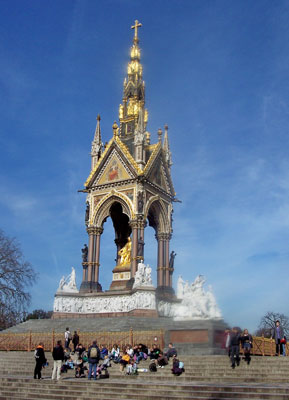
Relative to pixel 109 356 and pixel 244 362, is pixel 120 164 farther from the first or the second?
pixel 244 362

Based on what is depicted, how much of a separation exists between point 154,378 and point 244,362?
2922mm

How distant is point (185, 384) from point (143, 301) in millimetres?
13968

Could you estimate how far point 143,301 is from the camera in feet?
90.8

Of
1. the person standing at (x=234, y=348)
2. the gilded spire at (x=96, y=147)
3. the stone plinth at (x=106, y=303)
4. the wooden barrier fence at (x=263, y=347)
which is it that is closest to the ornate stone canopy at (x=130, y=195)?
the gilded spire at (x=96, y=147)

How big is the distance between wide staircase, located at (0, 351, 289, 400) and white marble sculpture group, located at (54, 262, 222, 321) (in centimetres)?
578

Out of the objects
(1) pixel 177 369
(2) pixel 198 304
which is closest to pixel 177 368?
(1) pixel 177 369

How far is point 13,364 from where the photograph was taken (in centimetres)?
2081

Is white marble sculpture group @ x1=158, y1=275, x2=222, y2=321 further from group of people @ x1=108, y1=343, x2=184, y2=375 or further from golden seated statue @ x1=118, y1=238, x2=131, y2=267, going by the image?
golden seated statue @ x1=118, y1=238, x2=131, y2=267

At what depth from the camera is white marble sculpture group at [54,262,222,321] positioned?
22938 millimetres

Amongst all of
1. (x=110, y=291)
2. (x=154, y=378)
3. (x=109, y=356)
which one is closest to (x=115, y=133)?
(x=110, y=291)

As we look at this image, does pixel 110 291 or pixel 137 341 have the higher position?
pixel 110 291

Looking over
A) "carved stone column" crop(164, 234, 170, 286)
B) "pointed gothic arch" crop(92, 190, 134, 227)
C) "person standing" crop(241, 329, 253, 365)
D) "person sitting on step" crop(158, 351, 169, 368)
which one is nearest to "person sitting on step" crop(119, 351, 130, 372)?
"person sitting on step" crop(158, 351, 169, 368)

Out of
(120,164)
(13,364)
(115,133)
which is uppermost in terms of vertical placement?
(115,133)

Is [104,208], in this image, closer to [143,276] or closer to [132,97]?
[143,276]
